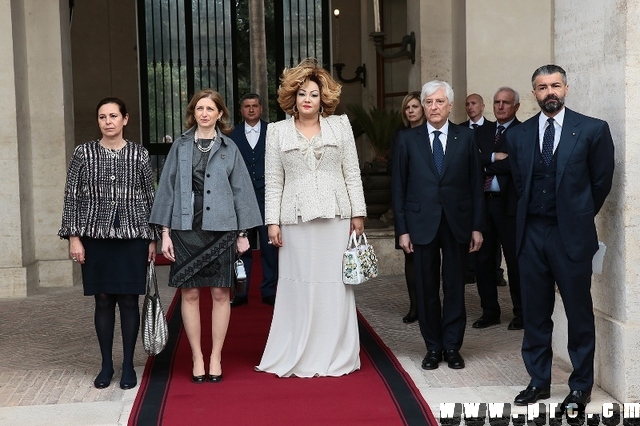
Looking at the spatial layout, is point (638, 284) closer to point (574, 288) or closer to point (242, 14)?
point (574, 288)

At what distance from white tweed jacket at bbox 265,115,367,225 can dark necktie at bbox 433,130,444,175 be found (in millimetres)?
537

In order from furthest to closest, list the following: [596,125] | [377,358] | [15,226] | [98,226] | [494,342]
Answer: [15,226]
[494,342]
[377,358]
[98,226]
[596,125]

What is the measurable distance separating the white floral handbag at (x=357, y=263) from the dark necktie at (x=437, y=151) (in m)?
0.74

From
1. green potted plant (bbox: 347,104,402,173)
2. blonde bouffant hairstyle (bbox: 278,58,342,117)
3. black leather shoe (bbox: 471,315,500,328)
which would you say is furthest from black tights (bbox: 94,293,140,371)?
green potted plant (bbox: 347,104,402,173)

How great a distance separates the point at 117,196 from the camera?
19.6 feet

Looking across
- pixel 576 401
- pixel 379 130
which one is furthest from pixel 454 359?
pixel 379 130

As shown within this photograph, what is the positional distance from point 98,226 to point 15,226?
4.48 m

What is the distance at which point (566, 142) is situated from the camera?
17.1 ft

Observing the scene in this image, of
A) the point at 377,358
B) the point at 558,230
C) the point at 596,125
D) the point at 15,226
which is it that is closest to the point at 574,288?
the point at 558,230

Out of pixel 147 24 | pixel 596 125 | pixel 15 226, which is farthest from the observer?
pixel 147 24

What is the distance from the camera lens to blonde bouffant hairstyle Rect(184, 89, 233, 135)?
19.9 ft

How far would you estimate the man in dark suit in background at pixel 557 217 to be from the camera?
519cm

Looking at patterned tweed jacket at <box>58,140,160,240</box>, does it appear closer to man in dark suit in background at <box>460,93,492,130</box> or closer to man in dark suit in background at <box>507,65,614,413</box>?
man in dark suit in background at <box>507,65,614,413</box>

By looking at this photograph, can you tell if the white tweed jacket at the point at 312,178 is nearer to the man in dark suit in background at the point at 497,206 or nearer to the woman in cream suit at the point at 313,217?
the woman in cream suit at the point at 313,217
